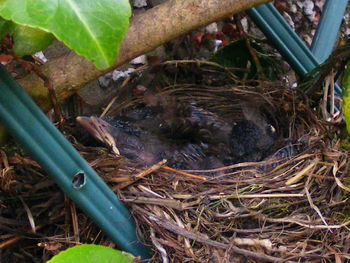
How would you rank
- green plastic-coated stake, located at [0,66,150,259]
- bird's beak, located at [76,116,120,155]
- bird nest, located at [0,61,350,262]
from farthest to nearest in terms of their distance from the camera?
1. bird's beak, located at [76,116,120,155]
2. bird nest, located at [0,61,350,262]
3. green plastic-coated stake, located at [0,66,150,259]

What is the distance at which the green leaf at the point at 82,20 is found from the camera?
73cm

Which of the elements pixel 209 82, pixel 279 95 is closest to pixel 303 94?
pixel 279 95

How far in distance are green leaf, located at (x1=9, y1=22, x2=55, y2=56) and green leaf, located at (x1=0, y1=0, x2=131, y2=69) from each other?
168 mm

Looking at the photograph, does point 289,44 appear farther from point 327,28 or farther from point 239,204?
point 239,204

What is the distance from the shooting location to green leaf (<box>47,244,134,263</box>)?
0.80 meters

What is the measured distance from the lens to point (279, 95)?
1.56 meters

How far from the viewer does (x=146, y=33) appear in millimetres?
1063

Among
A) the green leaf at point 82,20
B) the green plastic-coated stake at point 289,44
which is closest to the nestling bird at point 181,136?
the green plastic-coated stake at point 289,44

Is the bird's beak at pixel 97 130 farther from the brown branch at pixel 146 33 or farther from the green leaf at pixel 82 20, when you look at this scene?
the green leaf at pixel 82 20

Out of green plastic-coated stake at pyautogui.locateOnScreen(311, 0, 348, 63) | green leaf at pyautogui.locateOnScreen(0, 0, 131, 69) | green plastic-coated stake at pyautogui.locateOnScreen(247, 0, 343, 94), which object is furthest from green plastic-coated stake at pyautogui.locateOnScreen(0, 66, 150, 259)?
green plastic-coated stake at pyautogui.locateOnScreen(311, 0, 348, 63)

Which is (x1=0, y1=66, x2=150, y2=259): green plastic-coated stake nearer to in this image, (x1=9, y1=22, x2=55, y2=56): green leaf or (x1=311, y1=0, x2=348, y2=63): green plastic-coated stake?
(x1=9, y1=22, x2=55, y2=56): green leaf

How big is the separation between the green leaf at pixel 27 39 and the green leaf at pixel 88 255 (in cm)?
32

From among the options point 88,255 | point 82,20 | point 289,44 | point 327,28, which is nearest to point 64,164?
point 88,255

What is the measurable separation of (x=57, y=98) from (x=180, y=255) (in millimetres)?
359
